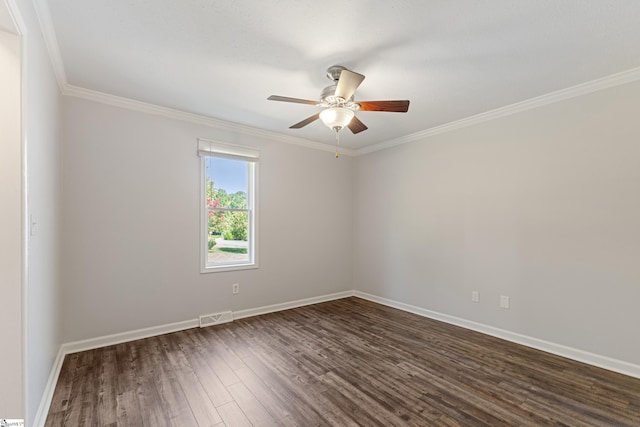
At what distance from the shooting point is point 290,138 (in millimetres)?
4355

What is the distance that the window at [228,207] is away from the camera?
3.66 m

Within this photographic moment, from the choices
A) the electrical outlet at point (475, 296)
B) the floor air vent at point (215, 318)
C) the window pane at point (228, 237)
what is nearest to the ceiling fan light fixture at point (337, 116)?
the window pane at point (228, 237)

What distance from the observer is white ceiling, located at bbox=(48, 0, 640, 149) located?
69.4 inches

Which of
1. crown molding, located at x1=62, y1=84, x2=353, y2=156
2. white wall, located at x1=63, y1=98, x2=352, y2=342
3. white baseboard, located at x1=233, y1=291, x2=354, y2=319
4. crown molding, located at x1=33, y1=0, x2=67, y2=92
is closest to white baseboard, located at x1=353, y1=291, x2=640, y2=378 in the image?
white baseboard, located at x1=233, y1=291, x2=354, y2=319

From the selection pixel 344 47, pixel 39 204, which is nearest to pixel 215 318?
pixel 39 204

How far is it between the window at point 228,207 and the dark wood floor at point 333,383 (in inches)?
A: 38.8

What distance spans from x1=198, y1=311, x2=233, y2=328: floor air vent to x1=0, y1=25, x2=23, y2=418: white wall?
2151mm

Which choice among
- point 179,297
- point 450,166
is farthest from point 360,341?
point 450,166

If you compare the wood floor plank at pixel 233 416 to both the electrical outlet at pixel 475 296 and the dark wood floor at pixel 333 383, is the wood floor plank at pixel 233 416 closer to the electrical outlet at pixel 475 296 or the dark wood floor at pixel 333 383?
the dark wood floor at pixel 333 383

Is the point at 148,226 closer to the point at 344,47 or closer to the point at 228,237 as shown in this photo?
the point at 228,237

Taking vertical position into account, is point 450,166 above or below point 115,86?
below

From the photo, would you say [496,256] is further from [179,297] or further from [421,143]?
[179,297]

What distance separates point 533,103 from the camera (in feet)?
9.91

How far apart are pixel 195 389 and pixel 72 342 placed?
5.13 ft
